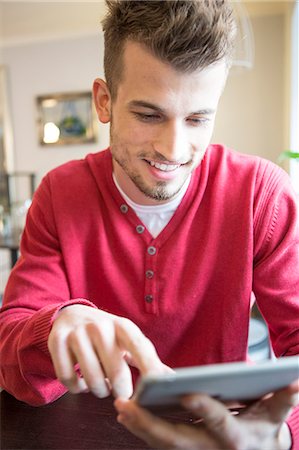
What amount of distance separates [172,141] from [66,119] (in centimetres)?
404

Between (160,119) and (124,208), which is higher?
(160,119)

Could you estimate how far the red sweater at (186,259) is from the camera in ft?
2.78

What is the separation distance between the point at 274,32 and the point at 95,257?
3.56 metres

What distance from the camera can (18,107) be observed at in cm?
471

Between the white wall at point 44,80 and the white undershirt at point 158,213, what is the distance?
3.58 metres

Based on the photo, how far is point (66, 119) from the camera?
179 inches

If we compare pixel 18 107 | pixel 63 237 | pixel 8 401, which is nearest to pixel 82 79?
pixel 18 107

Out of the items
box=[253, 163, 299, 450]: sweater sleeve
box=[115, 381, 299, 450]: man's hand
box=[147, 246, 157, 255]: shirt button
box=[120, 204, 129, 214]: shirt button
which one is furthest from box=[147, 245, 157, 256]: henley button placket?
box=[115, 381, 299, 450]: man's hand

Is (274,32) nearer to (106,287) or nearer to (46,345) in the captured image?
(106,287)

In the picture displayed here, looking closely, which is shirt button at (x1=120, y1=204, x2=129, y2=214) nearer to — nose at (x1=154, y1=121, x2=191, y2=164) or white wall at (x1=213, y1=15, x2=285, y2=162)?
nose at (x1=154, y1=121, x2=191, y2=164)

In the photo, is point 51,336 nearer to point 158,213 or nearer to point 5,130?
point 158,213

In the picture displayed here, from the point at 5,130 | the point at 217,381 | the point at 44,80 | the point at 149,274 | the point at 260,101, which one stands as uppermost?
the point at 44,80

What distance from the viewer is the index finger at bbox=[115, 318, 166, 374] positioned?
0.49m

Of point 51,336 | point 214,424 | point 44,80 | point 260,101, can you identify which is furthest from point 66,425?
point 44,80
